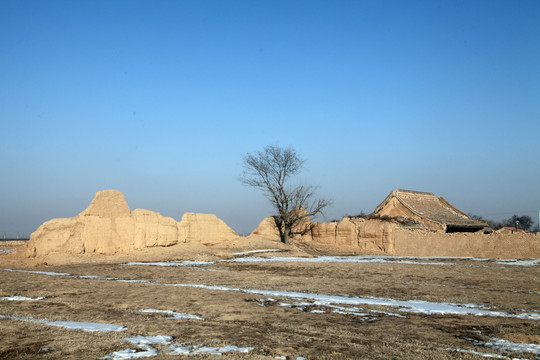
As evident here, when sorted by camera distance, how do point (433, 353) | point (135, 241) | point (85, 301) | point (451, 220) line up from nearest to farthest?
point (433, 353)
point (85, 301)
point (135, 241)
point (451, 220)

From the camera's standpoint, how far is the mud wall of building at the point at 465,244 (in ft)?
87.8

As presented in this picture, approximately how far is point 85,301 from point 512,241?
82.6ft

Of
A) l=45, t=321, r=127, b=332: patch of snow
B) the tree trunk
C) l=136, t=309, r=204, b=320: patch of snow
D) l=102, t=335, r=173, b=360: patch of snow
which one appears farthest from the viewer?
the tree trunk

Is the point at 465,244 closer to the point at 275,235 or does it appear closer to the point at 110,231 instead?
the point at 275,235

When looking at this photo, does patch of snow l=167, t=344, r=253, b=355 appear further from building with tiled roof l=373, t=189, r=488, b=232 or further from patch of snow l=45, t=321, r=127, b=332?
building with tiled roof l=373, t=189, r=488, b=232

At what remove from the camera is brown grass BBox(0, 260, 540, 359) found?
241 inches

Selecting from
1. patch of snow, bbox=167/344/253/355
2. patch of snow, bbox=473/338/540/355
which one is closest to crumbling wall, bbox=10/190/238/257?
patch of snow, bbox=167/344/253/355

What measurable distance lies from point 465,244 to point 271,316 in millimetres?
23452

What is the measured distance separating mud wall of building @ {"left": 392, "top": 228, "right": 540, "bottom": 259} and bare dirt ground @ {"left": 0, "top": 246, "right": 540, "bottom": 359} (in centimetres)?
1195

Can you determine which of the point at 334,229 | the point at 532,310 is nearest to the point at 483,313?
the point at 532,310

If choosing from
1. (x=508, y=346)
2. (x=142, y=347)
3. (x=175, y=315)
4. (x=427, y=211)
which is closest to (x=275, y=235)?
(x=427, y=211)

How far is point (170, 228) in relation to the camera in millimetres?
25359

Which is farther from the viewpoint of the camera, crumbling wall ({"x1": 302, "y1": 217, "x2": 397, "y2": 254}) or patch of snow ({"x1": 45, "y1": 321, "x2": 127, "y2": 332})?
crumbling wall ({"x1": 302, "y1": 217, "x2": 397, "y2": 254})

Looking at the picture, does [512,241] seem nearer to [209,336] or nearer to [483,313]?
[483,313]
